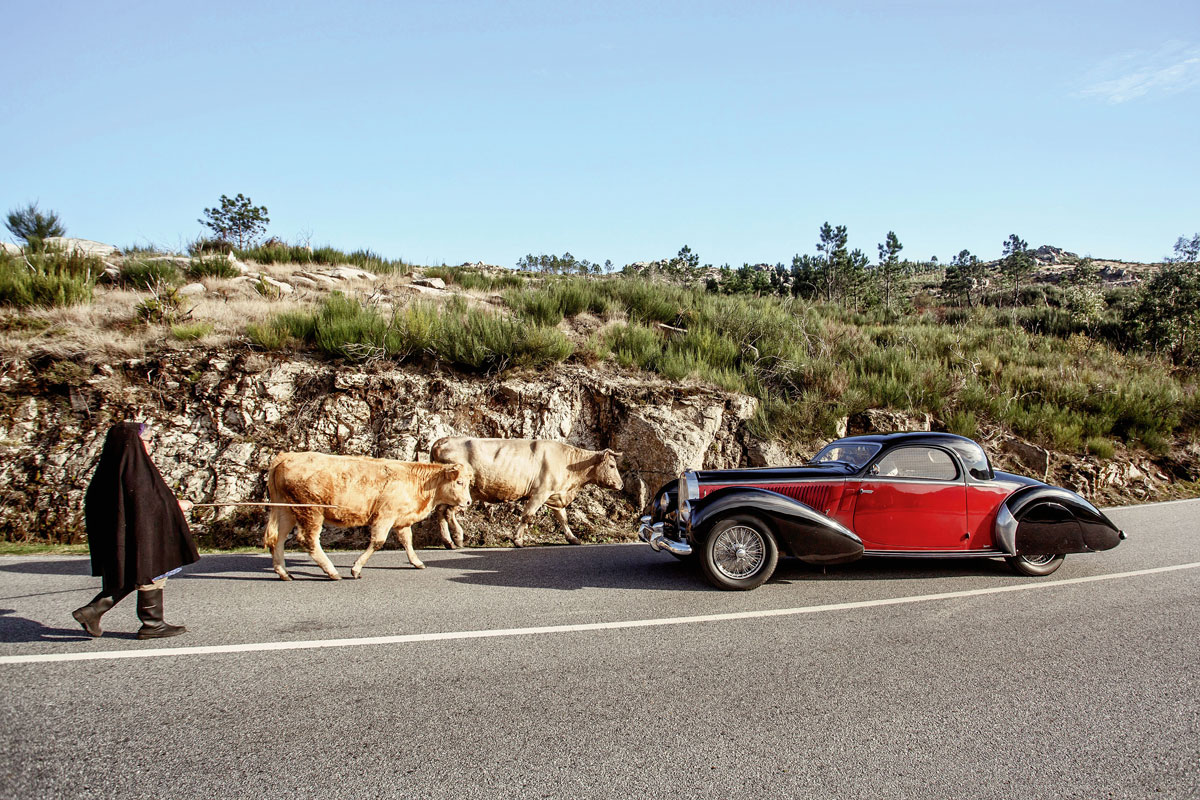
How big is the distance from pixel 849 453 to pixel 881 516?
988 millimetres

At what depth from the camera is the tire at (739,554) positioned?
251 inches

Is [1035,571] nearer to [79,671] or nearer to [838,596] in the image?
[838,596]

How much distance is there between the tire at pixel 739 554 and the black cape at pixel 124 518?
4704 millimetres

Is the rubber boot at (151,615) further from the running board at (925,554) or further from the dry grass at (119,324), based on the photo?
the dry grass at (119,324)

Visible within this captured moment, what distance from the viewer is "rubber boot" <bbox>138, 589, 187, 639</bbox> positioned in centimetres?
485

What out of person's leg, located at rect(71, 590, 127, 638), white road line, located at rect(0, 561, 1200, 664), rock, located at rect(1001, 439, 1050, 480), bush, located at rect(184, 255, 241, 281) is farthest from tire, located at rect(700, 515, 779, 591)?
bush, located at rect(184, 255, 241, 281)

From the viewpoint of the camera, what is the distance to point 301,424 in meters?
10.4

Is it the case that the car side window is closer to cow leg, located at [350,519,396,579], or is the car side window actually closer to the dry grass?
cow leg, located at [350,519,396,579]

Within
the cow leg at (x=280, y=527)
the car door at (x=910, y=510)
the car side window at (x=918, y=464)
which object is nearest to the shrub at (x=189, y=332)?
the cow leg at (x=280, y=527)

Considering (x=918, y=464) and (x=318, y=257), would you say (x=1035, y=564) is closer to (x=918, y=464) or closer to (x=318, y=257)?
(x=918, y=464)

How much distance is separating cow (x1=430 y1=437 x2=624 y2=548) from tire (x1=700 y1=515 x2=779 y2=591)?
9.92ft

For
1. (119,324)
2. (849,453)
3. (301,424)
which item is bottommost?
(849,453)

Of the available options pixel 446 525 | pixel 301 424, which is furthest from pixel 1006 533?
pixel 301 424

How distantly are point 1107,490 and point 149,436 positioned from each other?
677 inches
